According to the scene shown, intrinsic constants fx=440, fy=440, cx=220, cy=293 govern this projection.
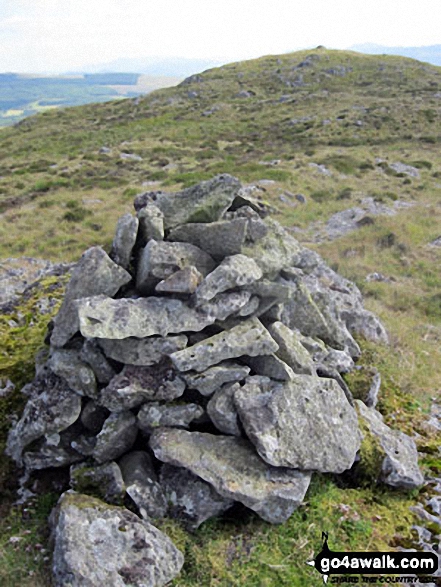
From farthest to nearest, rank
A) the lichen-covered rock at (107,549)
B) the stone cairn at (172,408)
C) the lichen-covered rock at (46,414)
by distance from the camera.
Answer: the lichen-covered rock at (46,414)
the stone cairn at (172,408)
the lichen-covered rock at (107,549)

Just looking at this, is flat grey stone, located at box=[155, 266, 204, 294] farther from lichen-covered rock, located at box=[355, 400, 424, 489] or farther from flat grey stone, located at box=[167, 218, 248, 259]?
lichen-covered rock, located at box=[355, 400, 424, 489]

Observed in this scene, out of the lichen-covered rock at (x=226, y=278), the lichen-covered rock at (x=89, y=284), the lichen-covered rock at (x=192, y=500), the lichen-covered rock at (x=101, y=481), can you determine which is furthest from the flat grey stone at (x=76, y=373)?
the lichen-covered rock at (x=226, y=278)

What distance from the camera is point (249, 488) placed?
668cm

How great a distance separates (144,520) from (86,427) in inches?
80.2

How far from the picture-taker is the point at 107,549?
6.05 m

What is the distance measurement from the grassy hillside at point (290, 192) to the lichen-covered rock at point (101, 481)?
0.84 m

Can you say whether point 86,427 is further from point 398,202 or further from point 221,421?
point 398,202

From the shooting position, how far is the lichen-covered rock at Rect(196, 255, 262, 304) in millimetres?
7848

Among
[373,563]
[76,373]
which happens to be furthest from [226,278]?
[373,563]

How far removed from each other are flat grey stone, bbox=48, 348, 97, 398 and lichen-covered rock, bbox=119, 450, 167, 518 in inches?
50.2

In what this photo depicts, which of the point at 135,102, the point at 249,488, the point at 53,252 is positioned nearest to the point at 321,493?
the point at 249,488

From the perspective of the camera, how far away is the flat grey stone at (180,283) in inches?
312

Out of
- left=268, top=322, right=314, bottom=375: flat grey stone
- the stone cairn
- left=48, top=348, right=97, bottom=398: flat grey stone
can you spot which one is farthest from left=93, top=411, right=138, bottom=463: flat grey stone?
left=268, top=322, right=314, bottom=375: flat grey stone

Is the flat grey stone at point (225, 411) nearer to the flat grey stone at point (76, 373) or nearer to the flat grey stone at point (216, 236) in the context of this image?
the flat grey stone at point (76, 373)
